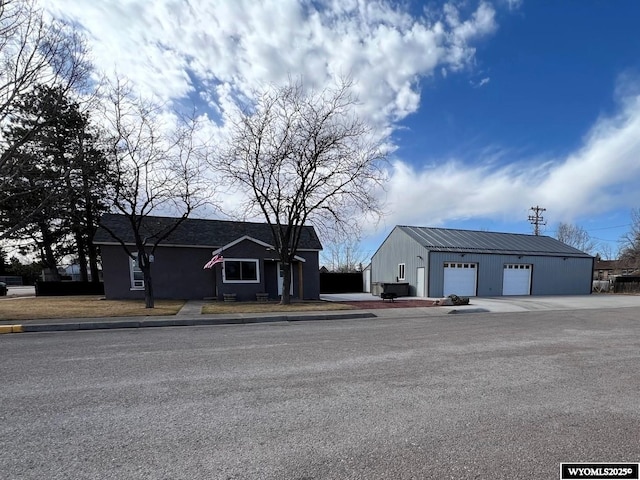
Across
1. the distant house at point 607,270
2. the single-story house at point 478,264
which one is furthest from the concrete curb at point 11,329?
the distant house at point 607,270

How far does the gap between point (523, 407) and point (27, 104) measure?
18.2m

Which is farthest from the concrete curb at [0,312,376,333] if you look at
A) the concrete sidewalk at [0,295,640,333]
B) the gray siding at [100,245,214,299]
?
the gray siding at [100,245,214,299]

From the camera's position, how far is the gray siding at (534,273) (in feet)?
74.8

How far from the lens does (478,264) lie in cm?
2402

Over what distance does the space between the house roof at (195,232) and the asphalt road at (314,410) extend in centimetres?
1307

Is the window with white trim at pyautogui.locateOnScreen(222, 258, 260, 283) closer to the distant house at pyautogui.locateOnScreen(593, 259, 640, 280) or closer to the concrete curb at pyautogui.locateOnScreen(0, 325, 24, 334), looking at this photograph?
the concrete curb at pyautogui.locateOnScreen(0, 325, 24, 334)

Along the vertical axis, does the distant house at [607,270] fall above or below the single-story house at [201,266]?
below

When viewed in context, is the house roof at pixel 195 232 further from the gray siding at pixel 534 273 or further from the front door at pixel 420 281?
the gray siding at pixel 534 273

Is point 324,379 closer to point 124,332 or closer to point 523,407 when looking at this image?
point 523,407

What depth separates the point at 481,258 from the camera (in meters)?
24.2

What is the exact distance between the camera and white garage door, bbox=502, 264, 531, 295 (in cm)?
2481

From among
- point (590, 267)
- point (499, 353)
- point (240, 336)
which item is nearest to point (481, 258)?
point (590, 267)

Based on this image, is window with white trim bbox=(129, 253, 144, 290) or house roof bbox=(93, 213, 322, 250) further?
house roof bbox=(93, 213, 322, 250)

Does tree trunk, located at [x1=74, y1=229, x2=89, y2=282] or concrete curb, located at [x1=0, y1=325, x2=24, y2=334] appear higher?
tree trunk, located at [x1=74, y1=229, x2=89, y2=282]
